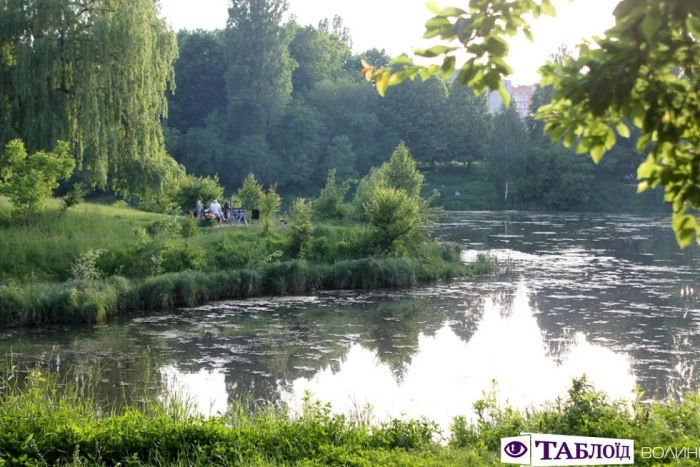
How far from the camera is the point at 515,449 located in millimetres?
6125

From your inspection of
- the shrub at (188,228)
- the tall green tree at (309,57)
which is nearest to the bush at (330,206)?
the shrub at (188,228)

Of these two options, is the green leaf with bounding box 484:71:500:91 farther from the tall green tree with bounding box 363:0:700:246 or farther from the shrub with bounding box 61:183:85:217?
the shrub with bounding box 61:183:85:217

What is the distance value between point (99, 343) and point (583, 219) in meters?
45.7

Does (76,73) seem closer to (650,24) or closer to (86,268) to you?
(86,268)

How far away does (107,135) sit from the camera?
989 inches

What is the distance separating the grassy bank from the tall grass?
418 inches

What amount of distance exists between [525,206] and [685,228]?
64932 millimetres

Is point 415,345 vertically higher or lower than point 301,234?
lower

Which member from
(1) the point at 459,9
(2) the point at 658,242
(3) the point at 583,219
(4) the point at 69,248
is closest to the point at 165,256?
(4) the point at 69,248

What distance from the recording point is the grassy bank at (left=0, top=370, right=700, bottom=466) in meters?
6.51

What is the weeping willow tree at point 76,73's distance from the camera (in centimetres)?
2422

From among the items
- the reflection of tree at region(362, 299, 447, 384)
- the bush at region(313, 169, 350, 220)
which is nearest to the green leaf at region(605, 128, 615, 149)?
the reflection of tree at region(362, 299, 447, 384)

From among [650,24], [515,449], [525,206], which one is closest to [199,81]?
[525,206]

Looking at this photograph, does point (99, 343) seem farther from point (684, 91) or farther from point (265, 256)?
point (684, 91)
